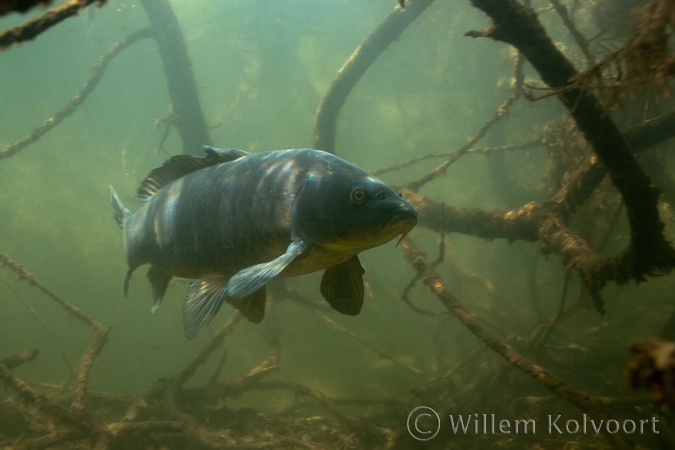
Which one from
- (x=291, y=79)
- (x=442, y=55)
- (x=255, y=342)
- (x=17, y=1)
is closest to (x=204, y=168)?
(x=17, y=1)

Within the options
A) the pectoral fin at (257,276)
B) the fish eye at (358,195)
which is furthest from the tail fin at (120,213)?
the fish eye at (358,195)

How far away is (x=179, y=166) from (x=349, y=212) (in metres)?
2.50

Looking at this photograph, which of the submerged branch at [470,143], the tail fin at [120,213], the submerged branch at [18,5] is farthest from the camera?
the submerged branch at [470,143]

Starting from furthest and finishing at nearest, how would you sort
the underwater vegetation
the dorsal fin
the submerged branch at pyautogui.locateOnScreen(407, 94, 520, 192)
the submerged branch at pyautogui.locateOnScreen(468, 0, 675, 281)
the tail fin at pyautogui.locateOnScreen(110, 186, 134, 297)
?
1. the submerged branch at pyautogui.locateOnScreen(407, 94, 520, 192)
2. the tail fin at pyautogui.locateOnScreen(110, 186, 134, 297)
3. the dorsal fin
4. the underwater vegetation
5. the submerged branch at pyautogui.locateOnScreen(468, 0, 675, 281)

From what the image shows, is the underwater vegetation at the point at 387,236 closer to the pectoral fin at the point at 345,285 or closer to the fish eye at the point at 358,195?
the pectoral fin at the point at 345,285

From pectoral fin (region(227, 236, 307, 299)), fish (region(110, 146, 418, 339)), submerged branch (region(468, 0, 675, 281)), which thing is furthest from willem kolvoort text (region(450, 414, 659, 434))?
pectoral fin (region(227, 236, 307, 299))

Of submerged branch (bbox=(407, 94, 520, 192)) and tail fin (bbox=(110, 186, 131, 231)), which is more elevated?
tail fin (bbox=(110, 186, 131, 231))

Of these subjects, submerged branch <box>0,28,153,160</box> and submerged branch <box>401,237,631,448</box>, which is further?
submerged branch <box>0,28,153,160</box>

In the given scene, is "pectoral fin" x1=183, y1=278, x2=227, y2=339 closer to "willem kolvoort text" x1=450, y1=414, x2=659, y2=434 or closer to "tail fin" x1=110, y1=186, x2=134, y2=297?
"tail fin" x1=110, y1=186, x2=134, y2=297

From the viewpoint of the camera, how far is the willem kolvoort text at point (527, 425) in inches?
163

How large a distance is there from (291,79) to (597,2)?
32256 mm

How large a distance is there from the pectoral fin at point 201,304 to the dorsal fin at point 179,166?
4.24 feet

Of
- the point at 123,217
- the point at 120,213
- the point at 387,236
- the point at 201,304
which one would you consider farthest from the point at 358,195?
the point at 120,213

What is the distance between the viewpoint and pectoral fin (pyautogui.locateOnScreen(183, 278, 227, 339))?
284 centimetres
